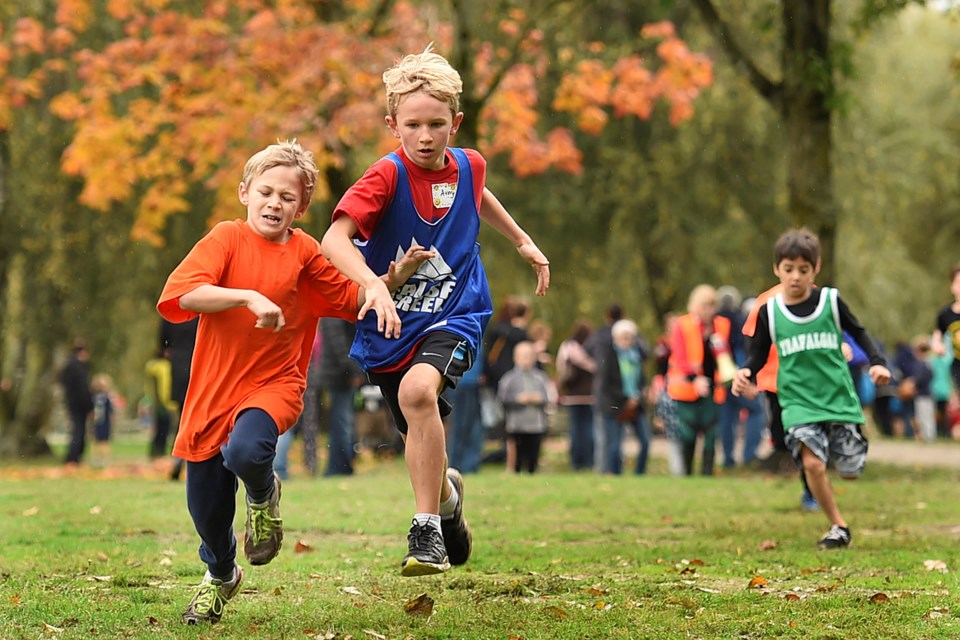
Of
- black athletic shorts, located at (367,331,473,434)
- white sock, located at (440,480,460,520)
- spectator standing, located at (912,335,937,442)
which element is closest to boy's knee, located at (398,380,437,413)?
black athletic shorts, located at (367,331,473,434)

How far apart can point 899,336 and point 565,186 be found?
897 cm

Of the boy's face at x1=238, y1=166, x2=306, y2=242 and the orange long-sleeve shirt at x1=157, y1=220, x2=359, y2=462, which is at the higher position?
the boy's face at x1=238, y1=166, x2=306, y2=242

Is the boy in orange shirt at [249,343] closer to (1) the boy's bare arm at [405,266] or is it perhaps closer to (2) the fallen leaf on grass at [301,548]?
(1) the boy's bare arm at [405,266]

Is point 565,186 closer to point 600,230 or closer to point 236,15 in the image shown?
point 600,230

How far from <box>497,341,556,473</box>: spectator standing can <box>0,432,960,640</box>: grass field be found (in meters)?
3.45

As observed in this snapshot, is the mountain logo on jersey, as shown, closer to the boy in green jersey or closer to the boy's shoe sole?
the boy's shoe sole

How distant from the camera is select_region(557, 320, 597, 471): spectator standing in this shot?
57.4ft

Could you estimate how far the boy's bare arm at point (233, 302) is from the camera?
5.45 m

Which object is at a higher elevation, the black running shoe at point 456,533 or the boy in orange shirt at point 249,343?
the boy in orange shirt at point 249,343

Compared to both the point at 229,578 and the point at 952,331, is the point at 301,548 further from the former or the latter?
the point at 952,331

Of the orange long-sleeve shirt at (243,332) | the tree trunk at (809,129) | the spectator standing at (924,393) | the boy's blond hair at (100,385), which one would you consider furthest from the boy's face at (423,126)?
the boy's blond hair at (100,385)

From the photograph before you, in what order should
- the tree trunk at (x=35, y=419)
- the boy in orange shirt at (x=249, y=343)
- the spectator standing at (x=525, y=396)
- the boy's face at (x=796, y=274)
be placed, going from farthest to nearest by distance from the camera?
1. the tree trunk at (x=35, y=419)
2. the spectator standing at (x=525, y=396)
3. the boy's face at (x=796, y=274)
4. the boy in orange shirt at (x=249, y=343)

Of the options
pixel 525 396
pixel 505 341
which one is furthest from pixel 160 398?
pixel 525 396

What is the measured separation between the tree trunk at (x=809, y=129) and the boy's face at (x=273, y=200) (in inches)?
382
